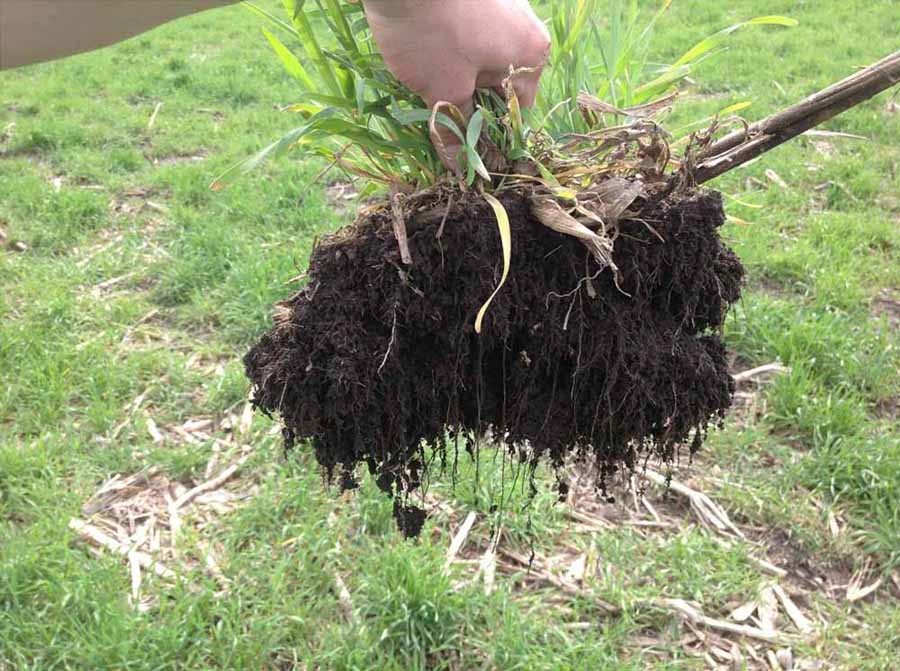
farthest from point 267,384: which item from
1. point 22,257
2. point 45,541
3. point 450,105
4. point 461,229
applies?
point 22,257

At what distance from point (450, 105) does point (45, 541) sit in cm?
205

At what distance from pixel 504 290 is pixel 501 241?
0.29 ft

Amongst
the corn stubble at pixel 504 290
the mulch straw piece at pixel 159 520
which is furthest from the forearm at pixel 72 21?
the mulch straw piece at pixel 159 520

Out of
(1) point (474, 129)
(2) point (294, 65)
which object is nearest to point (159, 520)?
(2) point (294, 65)

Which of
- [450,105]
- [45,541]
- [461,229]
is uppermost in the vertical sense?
[450,105]

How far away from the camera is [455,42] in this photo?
3.87 ft

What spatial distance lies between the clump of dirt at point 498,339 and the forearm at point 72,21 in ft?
1.59

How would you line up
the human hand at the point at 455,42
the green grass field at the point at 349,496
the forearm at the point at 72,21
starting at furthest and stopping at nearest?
the green grass field at the point at 349,496 → the forearm at the point at 72,21 → the human hand at the point at 455,42

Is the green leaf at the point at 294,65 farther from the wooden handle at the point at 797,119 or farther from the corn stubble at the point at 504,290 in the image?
the wooden handle at the point at 797,119

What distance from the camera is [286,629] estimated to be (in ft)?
7.32

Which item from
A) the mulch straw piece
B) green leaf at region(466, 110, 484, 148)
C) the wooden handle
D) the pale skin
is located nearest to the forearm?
the pale skin

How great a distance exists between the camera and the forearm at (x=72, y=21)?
4.31 feet

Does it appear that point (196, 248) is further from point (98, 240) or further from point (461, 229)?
point (461, 229)

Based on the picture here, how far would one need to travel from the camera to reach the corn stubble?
4.62ft
